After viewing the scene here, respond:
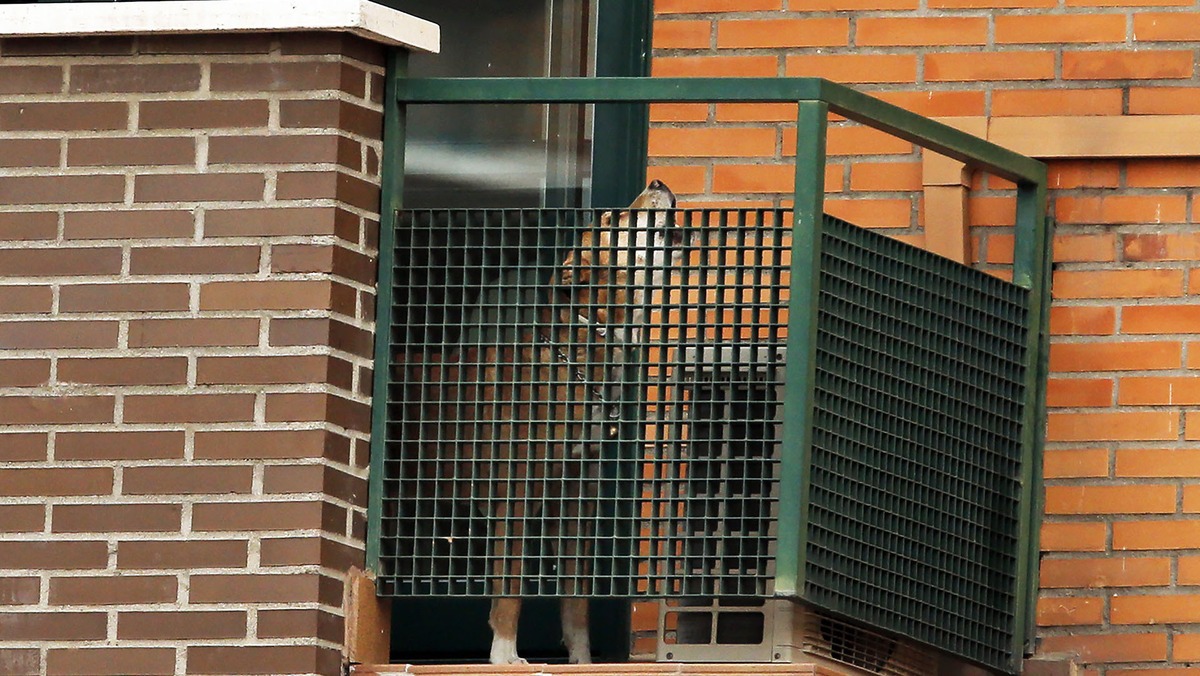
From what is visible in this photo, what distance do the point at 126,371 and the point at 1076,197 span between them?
2.43m

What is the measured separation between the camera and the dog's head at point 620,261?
566 centimetres

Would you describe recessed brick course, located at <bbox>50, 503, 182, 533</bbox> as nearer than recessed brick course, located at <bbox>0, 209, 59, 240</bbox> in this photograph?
Yes

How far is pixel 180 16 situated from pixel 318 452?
996 mm

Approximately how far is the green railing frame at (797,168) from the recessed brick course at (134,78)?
45cm

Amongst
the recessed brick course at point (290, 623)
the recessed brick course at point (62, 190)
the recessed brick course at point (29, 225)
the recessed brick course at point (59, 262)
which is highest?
the recessed brick course at point (62, 190)

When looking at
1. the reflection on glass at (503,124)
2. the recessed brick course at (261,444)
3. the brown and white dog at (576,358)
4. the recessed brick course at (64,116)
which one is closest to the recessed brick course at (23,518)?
the recessed brick course at (261,444)

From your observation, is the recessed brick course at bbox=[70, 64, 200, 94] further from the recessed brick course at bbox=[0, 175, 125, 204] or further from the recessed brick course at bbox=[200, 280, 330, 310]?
the recessed brick course at bbox=[200, 280, 330, 310]

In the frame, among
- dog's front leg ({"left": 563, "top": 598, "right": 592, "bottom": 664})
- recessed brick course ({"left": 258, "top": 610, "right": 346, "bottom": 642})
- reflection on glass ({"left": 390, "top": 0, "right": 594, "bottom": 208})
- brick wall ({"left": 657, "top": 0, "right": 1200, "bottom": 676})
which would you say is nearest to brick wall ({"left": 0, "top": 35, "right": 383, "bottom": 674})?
recessed brick course ({"left": 258, "top": 610, "right": 346, "bottom": 642})

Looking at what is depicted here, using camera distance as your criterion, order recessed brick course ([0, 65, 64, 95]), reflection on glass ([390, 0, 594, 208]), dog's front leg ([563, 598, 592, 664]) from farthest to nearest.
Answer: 1. reflection on glass ([390, 0, 594, 208])
2. dog's front leg ([563, 598, 592, 664])
3. recessed brick course ([0, 65, 64, 95])

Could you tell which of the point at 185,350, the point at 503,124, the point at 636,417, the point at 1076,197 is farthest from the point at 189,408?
the point at 1076,197

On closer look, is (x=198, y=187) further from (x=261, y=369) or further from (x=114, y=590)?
(x=114, y=590)

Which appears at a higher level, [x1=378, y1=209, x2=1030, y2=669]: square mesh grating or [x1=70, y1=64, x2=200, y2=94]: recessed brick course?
[x1=70, y1=64, x2=200, y2=94]: recessed brick course

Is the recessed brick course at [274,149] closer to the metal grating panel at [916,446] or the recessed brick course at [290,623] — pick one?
→ the recessed brick course at [290,623]

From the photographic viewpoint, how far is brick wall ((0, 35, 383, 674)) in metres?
5.51
